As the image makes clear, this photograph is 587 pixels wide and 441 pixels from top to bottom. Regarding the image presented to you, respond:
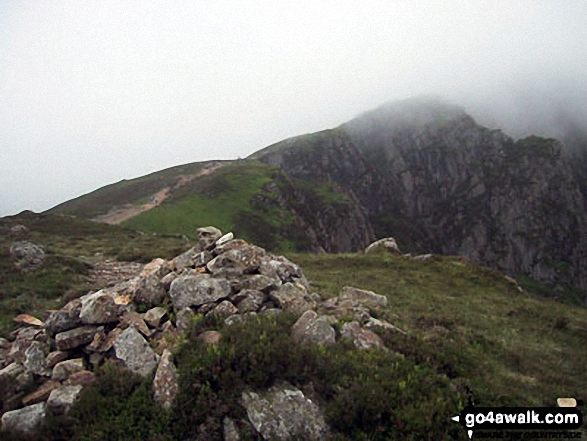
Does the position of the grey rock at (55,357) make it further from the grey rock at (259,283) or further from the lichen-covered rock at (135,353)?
the grey rock at (259,283)

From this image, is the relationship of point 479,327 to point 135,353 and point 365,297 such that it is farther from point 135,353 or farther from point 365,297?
point 135,353

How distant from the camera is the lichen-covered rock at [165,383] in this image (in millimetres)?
8219

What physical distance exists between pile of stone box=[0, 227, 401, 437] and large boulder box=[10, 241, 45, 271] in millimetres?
14089

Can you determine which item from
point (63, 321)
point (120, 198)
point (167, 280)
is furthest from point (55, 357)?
point (120, 198)

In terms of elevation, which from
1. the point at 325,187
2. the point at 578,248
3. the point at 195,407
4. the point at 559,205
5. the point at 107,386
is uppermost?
the point at 107,386

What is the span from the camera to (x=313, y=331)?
33.0ft

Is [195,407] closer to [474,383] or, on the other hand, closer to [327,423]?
[327,423]

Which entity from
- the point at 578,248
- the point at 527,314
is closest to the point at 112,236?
the point at 527,314

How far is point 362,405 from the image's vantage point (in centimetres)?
779

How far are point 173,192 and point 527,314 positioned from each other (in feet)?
282

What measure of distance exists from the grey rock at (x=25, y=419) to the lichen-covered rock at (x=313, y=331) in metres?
5.72

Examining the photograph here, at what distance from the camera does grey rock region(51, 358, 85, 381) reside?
945cm

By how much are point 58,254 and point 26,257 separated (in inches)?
166

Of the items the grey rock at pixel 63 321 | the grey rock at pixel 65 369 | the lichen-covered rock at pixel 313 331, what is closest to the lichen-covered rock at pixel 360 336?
the lichen-covered rock at pixel 313 331
